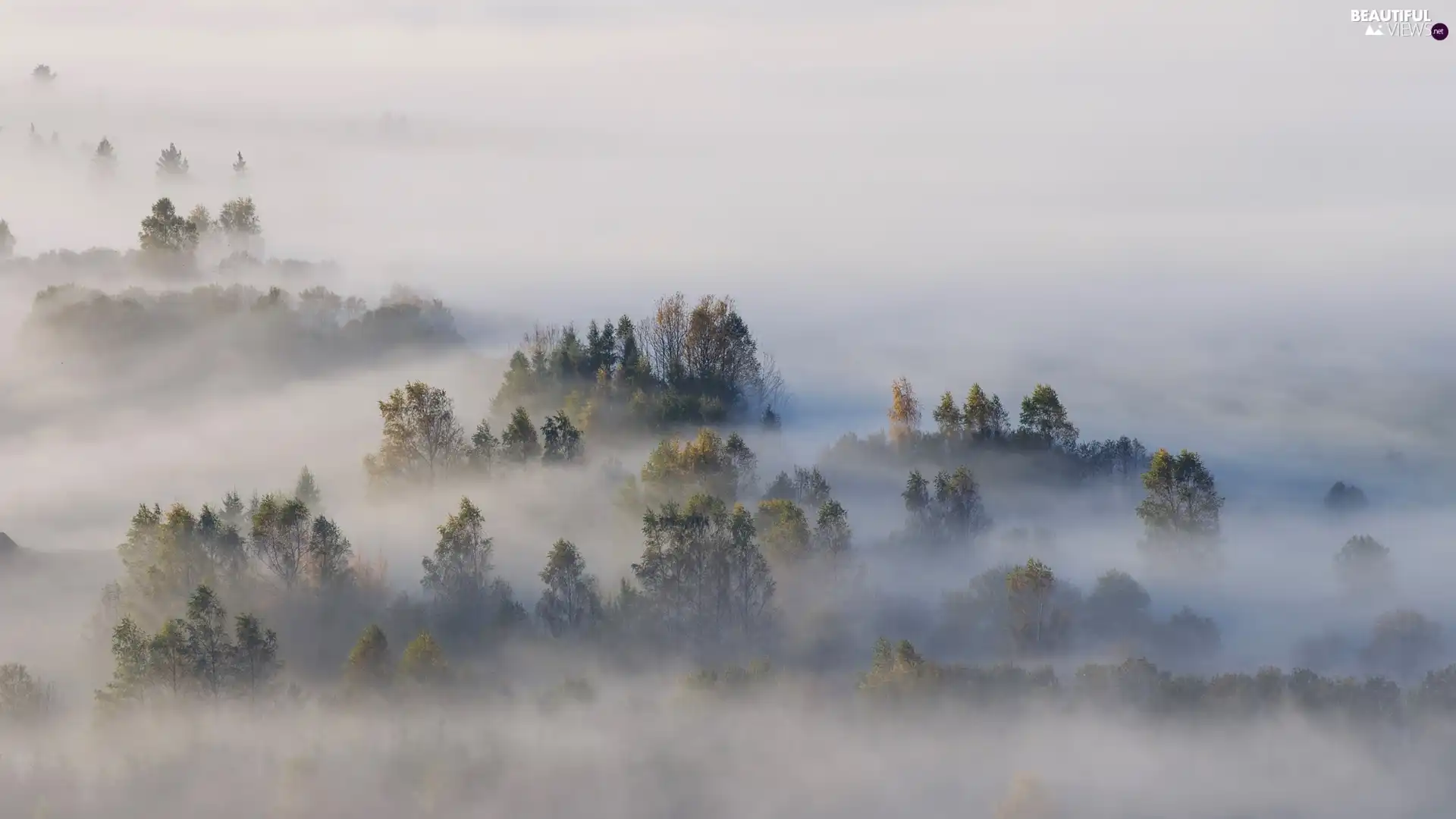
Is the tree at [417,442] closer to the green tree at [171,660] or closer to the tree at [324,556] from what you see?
the tree at [324,556]

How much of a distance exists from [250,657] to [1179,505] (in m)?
73.6

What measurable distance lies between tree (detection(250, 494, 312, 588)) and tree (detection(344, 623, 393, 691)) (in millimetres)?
10672

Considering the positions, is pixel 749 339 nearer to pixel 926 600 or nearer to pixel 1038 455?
pixel 1038 455

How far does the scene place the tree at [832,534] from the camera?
14775 centimetres

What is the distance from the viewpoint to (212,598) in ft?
417

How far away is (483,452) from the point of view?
511 feet

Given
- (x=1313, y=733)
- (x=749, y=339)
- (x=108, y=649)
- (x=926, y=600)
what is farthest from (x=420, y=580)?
(x=1313, y=733)

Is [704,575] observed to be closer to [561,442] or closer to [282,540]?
[561,442]

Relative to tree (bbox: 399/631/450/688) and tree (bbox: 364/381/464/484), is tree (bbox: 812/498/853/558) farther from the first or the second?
tree (bbox: 399/631/450/688)

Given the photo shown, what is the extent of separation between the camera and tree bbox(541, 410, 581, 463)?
156 m

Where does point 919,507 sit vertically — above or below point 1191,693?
above

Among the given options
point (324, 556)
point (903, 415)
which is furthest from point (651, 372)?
point (324, 556)

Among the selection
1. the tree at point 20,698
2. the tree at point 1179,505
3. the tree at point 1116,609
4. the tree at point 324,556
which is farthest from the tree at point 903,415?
the tree at point 20,698

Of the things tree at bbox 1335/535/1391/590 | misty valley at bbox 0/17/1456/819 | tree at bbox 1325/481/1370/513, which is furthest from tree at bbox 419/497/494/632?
tree at bbox 1325/481/1370/513
